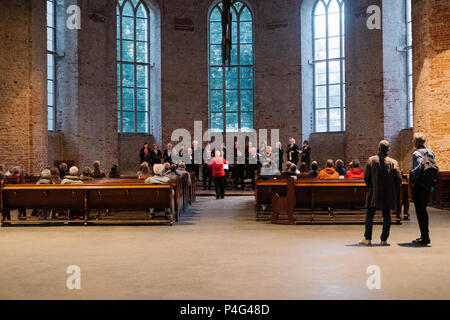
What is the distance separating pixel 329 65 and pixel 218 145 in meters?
6.41

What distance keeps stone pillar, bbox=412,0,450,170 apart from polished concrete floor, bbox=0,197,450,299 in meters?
6.09

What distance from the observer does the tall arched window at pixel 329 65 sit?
84.5 feet

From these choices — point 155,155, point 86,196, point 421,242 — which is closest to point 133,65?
point 155,155

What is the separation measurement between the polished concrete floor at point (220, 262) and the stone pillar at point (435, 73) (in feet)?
20.0

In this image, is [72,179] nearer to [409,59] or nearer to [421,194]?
[421,194]

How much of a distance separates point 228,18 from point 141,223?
7261 millimetres

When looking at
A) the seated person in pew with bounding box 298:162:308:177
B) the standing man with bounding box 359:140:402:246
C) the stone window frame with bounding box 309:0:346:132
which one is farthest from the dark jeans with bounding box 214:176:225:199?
the standing man with bounding box 359:140:402:246

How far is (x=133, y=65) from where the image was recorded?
26422 mm

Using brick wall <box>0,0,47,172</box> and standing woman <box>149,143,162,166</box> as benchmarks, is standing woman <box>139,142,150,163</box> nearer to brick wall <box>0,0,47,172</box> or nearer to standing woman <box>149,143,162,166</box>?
standing woman <box>149,143,162,166</box>

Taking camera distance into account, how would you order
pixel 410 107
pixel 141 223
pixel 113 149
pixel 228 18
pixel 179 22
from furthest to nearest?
1. pixel 179 22
2. pixel 113 149
3. pixel 410 107
4. pixel 228 18
5. pixel 141 223

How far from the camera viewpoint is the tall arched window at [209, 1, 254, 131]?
89.0 ft

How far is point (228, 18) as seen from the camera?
16.3 m
